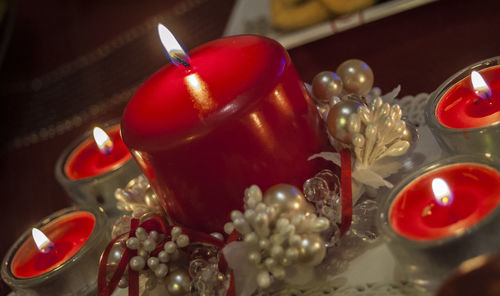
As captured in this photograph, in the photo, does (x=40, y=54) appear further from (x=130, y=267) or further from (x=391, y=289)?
(x=391, y=289)

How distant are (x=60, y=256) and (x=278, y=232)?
0.93 ft

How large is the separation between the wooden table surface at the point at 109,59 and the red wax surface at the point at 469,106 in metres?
0.19

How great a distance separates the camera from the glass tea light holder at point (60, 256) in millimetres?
541

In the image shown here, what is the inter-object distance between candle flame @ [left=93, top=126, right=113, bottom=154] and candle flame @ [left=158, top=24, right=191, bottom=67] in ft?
0.67

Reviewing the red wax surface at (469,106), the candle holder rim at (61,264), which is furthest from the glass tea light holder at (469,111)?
the candle holder rim at (61,264)

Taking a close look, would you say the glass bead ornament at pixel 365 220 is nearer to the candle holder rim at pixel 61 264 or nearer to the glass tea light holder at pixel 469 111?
the glass tea light holder at pixel 469 111

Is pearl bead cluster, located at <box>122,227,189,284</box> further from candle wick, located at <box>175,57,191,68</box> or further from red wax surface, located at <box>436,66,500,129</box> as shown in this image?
red wax surface, located at <box>436,66,500,129</box>

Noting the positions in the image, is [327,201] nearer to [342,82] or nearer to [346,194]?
[346,194]

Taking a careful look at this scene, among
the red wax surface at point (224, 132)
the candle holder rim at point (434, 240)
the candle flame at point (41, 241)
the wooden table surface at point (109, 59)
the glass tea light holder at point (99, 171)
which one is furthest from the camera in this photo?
the wooden table surface at point (109, 59)

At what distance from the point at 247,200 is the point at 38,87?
3.66 ft

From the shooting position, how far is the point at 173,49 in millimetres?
526

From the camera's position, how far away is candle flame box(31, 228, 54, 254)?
0.56m

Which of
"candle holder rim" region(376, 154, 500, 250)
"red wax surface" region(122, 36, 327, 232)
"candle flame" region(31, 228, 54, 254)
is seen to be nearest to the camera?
"candle holder rim" region(376, 154, 500, 250)

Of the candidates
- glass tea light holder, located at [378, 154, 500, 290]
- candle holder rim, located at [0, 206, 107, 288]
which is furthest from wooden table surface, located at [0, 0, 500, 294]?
glass tea light holder, located at [378, 154, 500, 290]
